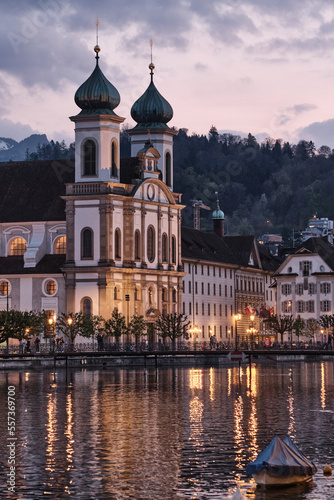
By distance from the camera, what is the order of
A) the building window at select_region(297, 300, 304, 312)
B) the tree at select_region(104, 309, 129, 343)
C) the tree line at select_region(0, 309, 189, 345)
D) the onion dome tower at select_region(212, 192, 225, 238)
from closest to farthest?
the tree line at select_region(0, 309, 189, 345)
the tree at select_region(104, 309, 129, 343)
the building window at select_region(297, 300, 304, 312)
the onion dome tower at select_region(212, 192, 225, 238)

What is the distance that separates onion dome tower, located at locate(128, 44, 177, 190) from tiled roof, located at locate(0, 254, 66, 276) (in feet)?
50.3

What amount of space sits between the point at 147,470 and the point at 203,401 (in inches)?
1022

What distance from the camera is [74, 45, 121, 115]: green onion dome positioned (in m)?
128

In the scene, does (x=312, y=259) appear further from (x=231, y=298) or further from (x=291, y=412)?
(x=291, y=412)

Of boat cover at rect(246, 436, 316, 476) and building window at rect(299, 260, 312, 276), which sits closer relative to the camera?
boat cover at rect(246, 436, 316, 476)

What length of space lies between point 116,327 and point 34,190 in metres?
21.6

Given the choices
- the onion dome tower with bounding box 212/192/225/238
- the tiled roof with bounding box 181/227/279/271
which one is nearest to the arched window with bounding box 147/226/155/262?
the tiled roof with bounding box 181/227/279/271

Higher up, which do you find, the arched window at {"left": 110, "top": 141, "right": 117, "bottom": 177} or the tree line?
the arched window at {"left": 110, "top": 141, "right": 117, "bottom": 177}

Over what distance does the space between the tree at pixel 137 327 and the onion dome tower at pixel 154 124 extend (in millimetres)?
21557

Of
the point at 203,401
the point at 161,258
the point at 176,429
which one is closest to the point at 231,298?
the point at 161,258

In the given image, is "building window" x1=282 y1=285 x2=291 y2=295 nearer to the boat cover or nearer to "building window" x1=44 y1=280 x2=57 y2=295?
"building window" x1=44 y1=280 x2=57 y2=295

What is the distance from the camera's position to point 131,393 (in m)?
69.0

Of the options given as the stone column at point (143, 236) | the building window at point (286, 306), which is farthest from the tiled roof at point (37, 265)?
the building window at point (286, 306)

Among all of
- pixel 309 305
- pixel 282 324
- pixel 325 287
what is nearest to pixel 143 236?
pixel 282 324
